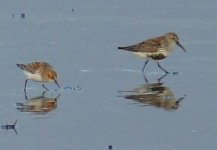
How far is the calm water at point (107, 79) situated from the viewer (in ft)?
36.1

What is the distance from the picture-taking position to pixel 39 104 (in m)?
12.7

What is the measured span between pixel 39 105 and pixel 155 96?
165 centimetres

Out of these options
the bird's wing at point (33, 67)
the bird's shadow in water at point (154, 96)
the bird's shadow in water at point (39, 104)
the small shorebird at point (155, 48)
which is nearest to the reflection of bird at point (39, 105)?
the bird's shadow in water at point (39, 104)

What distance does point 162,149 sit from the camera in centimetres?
1038

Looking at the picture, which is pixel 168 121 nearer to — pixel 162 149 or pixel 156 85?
pixel 162 149

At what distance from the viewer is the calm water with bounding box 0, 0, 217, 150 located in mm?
11018

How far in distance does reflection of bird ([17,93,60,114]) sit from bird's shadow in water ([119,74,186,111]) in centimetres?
102

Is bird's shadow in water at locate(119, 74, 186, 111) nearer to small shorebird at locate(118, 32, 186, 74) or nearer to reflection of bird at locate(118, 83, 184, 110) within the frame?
reflection of bird at locate(118, 83, 184, 110)

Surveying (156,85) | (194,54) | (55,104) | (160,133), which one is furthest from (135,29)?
(160,133)

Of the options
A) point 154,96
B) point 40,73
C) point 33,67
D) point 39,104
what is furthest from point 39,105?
point 154,96

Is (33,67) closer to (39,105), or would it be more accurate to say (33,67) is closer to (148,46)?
(39,105)

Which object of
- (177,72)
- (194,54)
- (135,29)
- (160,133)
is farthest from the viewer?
(135,29)

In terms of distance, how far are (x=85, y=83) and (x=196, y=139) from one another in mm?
3252

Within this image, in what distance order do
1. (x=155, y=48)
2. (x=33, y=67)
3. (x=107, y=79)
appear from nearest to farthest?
(x=33, y=67)
(x=107, y=79)
(x=155, y=48)
